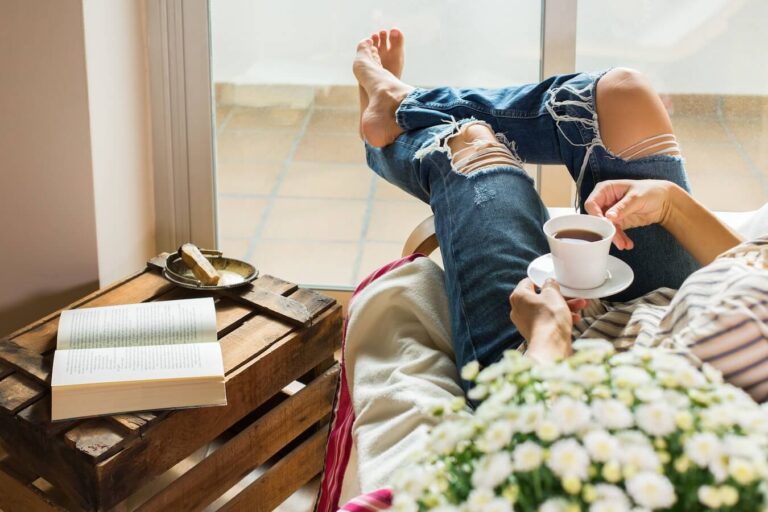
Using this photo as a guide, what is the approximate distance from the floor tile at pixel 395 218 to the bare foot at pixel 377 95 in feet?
1.53

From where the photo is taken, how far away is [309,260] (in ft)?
8.43

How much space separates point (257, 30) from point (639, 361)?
1904 millimetres

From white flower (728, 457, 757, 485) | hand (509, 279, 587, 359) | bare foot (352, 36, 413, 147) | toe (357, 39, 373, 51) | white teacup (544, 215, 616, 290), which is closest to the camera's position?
white flower (728, 457, 757, 485)

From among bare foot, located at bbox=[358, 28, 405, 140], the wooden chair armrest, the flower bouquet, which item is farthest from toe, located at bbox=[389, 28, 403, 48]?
the flower bouquet

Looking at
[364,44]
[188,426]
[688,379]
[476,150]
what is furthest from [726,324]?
[364,44]

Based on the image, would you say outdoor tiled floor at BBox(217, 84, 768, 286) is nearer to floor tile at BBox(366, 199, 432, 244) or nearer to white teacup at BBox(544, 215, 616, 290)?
floor tile at BBox(366, 199, 432, 244)

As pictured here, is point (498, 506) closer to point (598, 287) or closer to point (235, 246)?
point (598, 287)

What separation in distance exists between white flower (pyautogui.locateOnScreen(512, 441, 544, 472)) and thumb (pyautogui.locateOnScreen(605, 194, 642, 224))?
2.64ft

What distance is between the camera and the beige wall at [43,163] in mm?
2002

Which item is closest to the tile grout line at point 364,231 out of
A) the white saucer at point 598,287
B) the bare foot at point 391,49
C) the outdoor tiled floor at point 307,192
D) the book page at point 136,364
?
the outdoor tiled floor at point 307,192

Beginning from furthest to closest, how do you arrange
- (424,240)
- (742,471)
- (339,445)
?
(424,240), (339,445), (742,471)

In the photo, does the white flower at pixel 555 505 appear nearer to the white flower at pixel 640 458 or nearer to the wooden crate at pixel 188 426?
the white flower at pixel 640 458

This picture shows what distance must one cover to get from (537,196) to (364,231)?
1.01 m

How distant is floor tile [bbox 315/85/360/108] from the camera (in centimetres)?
244
